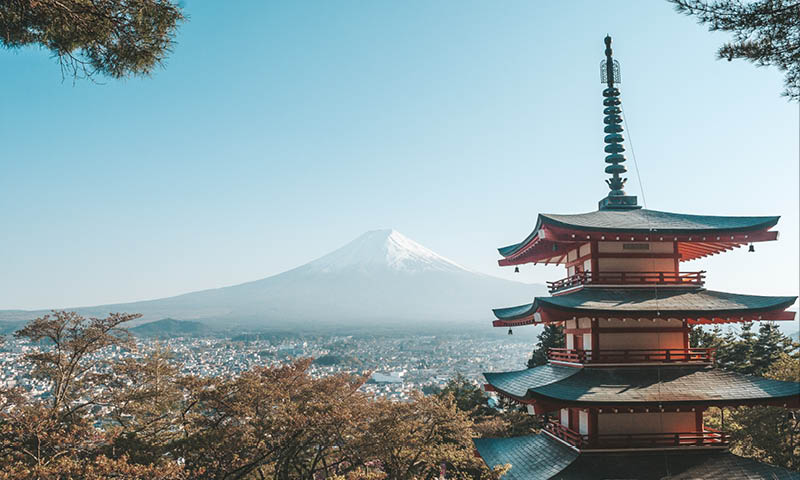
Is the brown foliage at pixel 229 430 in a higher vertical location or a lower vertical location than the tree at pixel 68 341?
lower

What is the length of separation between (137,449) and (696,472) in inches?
409

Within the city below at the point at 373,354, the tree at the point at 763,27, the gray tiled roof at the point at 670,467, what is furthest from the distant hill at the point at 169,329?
the tree at the point at 763,27

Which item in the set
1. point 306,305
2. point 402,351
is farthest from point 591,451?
point 306,305

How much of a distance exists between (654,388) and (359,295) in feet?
365

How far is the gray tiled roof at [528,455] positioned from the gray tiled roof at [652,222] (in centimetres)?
405

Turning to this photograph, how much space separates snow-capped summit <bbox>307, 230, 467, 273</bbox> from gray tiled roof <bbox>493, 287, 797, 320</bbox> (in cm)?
11792

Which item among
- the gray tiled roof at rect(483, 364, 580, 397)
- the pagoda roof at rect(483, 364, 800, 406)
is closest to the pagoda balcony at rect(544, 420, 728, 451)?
the pagoda roof at rect(483, 364, 800, 406)

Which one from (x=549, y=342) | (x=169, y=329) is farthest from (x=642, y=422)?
(x=169, y=329)

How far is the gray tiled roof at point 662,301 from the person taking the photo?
9625 mm

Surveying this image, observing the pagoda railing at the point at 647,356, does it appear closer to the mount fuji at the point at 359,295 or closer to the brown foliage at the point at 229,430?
the brown foliage at the point at 229,430

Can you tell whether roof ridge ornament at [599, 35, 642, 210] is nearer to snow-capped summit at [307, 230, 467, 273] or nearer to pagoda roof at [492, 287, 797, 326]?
pagoda roof at [492, 287, 797, 326]

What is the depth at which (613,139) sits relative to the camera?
12.3 metres

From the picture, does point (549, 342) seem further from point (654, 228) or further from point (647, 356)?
point (654, 228)

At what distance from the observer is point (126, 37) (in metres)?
5.98
